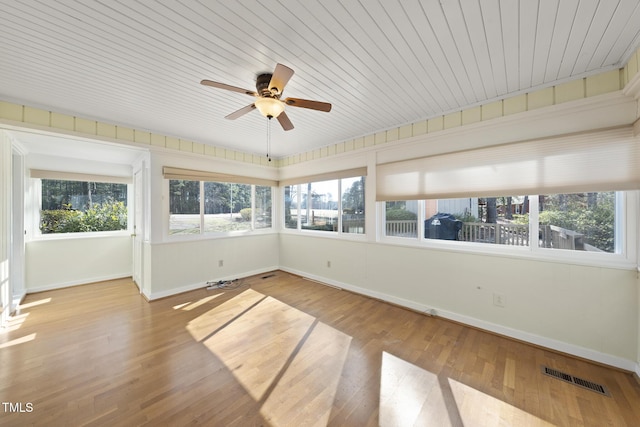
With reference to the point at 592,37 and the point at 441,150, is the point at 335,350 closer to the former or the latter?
the point at 441,150

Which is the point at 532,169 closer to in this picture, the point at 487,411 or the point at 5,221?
the point at 487,411

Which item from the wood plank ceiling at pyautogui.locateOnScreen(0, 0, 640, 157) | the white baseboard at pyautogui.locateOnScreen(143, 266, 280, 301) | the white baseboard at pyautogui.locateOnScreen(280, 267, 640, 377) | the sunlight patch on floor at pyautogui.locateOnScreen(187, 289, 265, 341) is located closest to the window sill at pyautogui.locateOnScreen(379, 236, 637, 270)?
the white baseboard at pyautogui.locateOnScreen(280, 267, 640, 377)

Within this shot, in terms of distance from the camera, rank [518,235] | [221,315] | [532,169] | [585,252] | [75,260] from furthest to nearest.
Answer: [75,260] < [221,315] < [518,235] < [532,169] < [585,252]

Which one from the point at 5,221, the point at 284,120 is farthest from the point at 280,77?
the point at 5,221

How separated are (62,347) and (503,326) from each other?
4567mm

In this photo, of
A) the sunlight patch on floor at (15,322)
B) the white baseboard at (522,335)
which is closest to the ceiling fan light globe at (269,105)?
the white baseboard at (522,335)

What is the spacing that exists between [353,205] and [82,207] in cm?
517

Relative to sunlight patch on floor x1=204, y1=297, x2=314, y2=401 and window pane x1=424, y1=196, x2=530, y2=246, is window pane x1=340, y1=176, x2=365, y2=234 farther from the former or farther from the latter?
sunlight patch on floor x1=204, y1=297, x2=314, y2=401

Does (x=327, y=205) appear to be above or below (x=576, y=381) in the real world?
above

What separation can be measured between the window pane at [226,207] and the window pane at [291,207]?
2.66 feet

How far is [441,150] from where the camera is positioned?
2965mm

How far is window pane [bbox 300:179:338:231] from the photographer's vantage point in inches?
174

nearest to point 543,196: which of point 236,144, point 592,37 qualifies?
point 592,37

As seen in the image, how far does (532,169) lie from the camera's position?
236 centimetres
